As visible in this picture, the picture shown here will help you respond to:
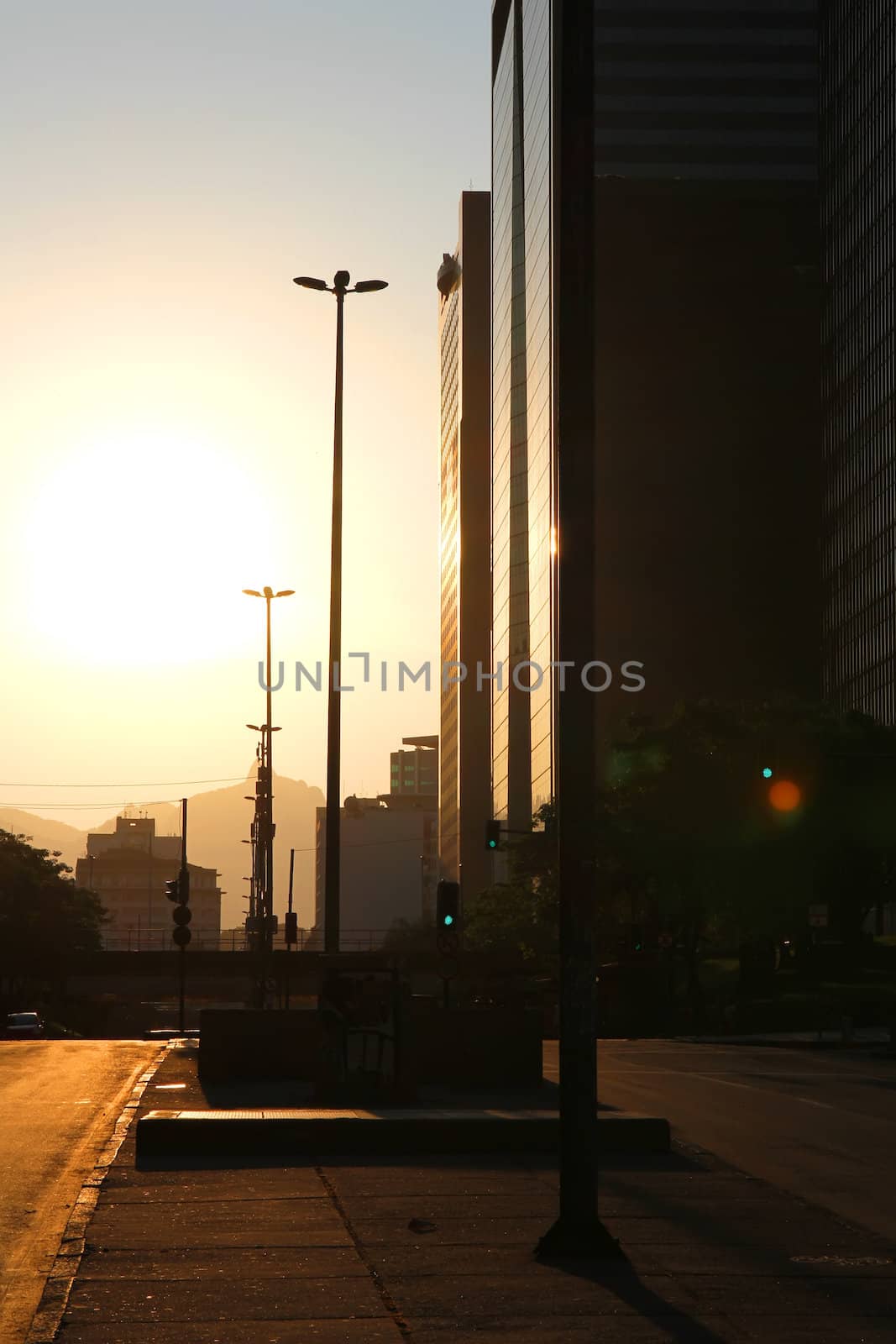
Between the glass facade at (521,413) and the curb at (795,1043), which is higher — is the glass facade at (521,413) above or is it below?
above

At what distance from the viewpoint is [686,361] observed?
142m

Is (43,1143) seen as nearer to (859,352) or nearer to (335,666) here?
(335,666)

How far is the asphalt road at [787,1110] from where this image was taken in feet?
50.2

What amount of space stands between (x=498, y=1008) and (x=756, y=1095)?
4.11 metres

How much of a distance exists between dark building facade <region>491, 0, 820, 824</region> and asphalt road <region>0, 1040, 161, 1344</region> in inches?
3816

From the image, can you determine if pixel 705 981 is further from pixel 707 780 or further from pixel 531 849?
pixel 707 780

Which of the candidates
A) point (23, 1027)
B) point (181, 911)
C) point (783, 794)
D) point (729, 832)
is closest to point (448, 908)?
point (783, 794)

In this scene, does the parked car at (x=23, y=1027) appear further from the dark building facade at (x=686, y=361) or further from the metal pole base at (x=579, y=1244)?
the dark building facade at (x=686, y=361)

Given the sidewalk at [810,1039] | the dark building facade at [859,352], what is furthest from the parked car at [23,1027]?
the dark building facade at [859,352]

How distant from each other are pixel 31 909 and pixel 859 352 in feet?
200

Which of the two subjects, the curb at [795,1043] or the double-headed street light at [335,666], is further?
the curb at [795,1043]

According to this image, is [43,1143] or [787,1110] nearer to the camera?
[43,1143]

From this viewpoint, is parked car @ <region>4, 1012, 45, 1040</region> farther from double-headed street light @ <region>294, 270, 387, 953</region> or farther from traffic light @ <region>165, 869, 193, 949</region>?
double-headed street light @ <region>294, 270, 387, 953</region>

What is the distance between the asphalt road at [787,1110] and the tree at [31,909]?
181ft
